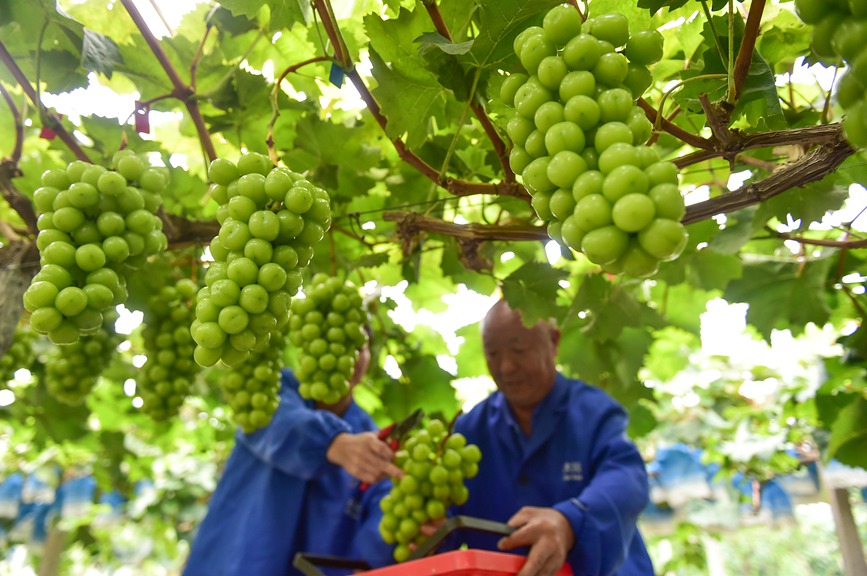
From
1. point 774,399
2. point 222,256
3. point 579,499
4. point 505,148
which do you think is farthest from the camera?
point 774,399

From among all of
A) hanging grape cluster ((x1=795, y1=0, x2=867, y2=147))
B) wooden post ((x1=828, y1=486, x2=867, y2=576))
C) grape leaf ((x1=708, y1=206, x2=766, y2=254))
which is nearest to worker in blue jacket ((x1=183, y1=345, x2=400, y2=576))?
grape leaf ((x1=708, y1=206, x2=766, y2=254))

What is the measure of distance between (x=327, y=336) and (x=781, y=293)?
52.0 inches

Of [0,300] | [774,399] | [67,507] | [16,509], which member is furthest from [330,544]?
[16,509]

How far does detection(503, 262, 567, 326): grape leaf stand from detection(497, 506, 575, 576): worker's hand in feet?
1.52

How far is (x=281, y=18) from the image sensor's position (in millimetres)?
1133

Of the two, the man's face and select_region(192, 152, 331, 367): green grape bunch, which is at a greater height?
the man's face

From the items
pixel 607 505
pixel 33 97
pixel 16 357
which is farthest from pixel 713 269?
pixel 16 357

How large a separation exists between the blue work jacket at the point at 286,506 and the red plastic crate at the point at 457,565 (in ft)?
1.92

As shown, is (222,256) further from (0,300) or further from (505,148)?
(0,300)

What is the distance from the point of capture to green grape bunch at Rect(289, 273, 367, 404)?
1.41 meters

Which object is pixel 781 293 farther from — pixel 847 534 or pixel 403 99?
pixel 847 534

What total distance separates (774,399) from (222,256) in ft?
11.3

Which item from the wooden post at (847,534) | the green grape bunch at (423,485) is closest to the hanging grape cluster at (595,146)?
the green grape bunch at (423,485)

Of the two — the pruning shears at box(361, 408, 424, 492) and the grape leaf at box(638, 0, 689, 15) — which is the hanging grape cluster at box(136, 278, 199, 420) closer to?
the pruning shears at box(361, 408, 424, 492)
